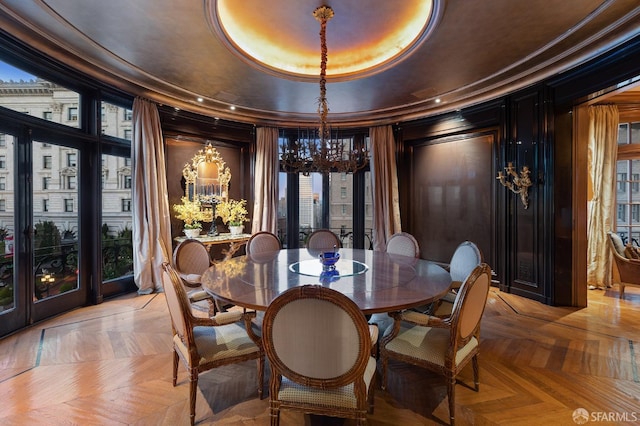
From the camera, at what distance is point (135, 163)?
13.0ft

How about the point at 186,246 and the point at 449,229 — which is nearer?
the point at 186,246

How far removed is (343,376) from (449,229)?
13.8 feet

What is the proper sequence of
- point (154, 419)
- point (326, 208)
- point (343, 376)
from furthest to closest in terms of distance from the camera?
point (326, 208) < point (154, 419) < point (343, 376)

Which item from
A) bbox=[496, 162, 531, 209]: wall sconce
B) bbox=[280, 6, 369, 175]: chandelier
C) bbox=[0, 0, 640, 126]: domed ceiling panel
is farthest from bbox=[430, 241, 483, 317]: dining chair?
bbox=[0, 0, 640, 126]: domed ceiling panel

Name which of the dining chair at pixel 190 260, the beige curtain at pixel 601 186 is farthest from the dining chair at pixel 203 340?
the beige curtain at pixel 601 186

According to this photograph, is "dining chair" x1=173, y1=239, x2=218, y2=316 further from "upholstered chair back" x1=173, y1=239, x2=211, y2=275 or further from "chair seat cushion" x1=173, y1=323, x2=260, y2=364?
"chair seat cushion" x1=173, y1=323, x2=260, y2=364

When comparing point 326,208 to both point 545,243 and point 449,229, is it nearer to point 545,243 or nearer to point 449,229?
point 449,229

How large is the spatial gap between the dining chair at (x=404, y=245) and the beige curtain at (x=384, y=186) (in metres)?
1.75

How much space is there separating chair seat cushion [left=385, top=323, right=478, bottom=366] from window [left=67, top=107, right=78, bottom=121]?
4.12m

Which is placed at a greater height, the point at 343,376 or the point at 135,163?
the point at 135,163

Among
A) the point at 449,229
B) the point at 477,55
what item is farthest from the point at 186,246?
the point at 449,229

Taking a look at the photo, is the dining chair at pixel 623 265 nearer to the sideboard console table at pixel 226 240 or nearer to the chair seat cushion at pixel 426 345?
the chair seat cushion at pixel 426 345

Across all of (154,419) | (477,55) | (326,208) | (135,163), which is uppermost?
(477,55)

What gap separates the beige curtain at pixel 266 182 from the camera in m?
5.28
